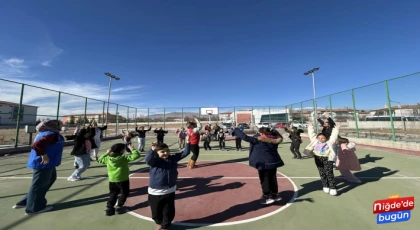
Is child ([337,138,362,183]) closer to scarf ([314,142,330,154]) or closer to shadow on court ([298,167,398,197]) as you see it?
shadow on court ([298,167,398,197])

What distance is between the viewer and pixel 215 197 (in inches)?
179

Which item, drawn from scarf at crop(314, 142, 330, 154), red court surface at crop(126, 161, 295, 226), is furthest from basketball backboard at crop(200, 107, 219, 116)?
scarf at crop(314, 142, 330, 154)

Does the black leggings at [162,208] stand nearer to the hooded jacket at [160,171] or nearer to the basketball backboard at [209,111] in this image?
the hooded jacket at [160,171]

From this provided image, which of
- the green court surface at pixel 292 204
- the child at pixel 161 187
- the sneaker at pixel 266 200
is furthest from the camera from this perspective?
the sneaker at pixel 266 200

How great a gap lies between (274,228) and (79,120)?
17.7 m

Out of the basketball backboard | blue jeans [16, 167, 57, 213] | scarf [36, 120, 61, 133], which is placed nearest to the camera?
blue jeans [16, 167, 57, 213]

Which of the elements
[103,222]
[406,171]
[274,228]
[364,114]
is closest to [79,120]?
[103,222]


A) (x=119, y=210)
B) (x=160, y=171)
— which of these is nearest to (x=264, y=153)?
(x=160, y=171)

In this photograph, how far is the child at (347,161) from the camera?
5.63 meters

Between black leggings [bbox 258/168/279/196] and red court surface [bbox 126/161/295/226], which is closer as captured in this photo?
red court surface [bbox 126/161/295/226]

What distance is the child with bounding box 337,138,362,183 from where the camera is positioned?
5.63m

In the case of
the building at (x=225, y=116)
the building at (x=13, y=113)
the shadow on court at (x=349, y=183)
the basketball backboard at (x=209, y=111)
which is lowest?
the shadow on court at (x=349, y=183)

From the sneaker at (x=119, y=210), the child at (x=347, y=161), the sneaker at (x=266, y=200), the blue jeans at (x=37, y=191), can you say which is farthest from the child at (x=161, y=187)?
the child at (x=347, y=161)

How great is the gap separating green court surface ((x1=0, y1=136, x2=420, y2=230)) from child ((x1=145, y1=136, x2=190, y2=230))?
36 centimetres
